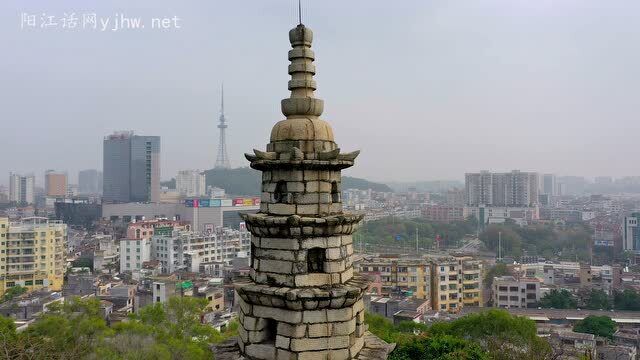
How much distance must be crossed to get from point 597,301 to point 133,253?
4898cm

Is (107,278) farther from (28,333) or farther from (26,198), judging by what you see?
(26,198)

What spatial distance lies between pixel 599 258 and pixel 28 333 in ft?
272

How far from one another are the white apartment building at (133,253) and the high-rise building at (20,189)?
358 ft

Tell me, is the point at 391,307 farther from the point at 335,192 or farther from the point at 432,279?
the point at 335,192

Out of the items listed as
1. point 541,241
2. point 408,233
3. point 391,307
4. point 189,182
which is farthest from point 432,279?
point 189,182

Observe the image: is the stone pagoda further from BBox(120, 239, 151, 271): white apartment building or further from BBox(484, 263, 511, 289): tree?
BBox(120, 239, 151, 271): white apartment building

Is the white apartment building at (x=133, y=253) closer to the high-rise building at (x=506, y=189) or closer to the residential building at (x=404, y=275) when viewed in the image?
the residential building at (x=404, y=275)

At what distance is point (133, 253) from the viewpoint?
62125 millimetres

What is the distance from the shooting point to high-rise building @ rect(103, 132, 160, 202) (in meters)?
134

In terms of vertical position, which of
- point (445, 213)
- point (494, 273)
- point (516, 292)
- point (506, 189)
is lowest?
point (516, 292)

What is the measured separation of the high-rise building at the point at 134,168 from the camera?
134 metres

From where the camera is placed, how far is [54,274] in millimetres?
52469

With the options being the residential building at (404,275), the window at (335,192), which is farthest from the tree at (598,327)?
the window at (335,192)

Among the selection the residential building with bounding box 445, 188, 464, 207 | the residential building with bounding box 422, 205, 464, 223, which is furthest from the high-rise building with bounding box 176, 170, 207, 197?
the residential building with bounding box 445, 188, 464, 207
